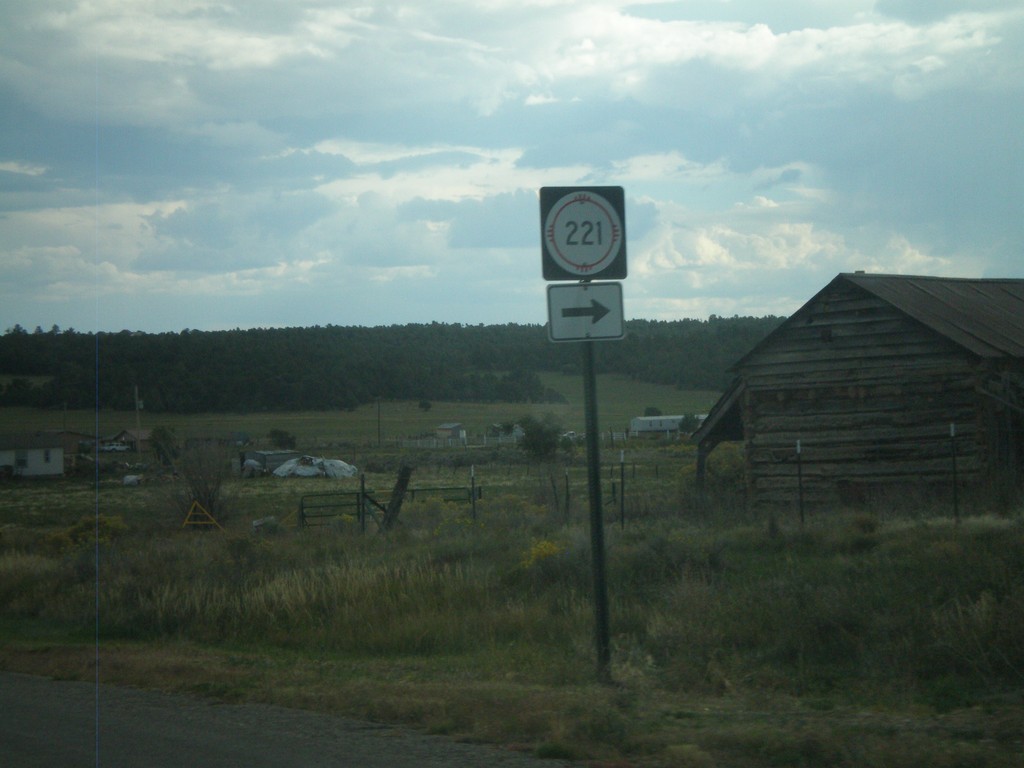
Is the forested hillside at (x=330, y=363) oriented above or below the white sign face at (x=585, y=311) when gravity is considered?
above

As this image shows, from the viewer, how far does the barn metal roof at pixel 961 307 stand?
20.0 m

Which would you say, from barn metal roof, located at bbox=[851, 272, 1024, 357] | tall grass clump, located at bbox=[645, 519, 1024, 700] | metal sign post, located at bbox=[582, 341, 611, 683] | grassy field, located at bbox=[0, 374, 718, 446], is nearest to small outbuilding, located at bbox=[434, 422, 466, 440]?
grassy field, located at bbox=[0, 374, 718, 446]

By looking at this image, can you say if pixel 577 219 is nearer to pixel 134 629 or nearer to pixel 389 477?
pixel 134 629

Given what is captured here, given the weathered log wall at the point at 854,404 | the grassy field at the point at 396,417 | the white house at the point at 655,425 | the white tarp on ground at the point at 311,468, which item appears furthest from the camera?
the white house at the point at 655,425

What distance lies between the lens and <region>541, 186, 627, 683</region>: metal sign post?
793cm

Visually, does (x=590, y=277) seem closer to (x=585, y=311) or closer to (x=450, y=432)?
(x=585, y=311)

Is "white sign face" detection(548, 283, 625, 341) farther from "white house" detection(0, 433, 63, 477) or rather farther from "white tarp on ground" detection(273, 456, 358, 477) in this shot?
"white tarp on ground" detection(273, 456, 358, 477)

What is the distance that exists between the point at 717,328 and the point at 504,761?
31179 millimetres

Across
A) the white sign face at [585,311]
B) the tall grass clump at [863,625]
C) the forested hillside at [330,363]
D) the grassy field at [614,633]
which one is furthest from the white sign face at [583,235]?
the forested hillside at [330,363]

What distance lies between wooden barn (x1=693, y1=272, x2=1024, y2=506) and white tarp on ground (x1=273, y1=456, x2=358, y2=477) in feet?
87.1

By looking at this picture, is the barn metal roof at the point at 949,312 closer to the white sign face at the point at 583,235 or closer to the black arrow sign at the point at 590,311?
the white sign face at the point at 583,235

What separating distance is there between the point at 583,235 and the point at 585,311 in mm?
623

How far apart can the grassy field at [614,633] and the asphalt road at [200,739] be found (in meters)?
0.28

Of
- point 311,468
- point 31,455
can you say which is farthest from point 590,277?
point 311,468
